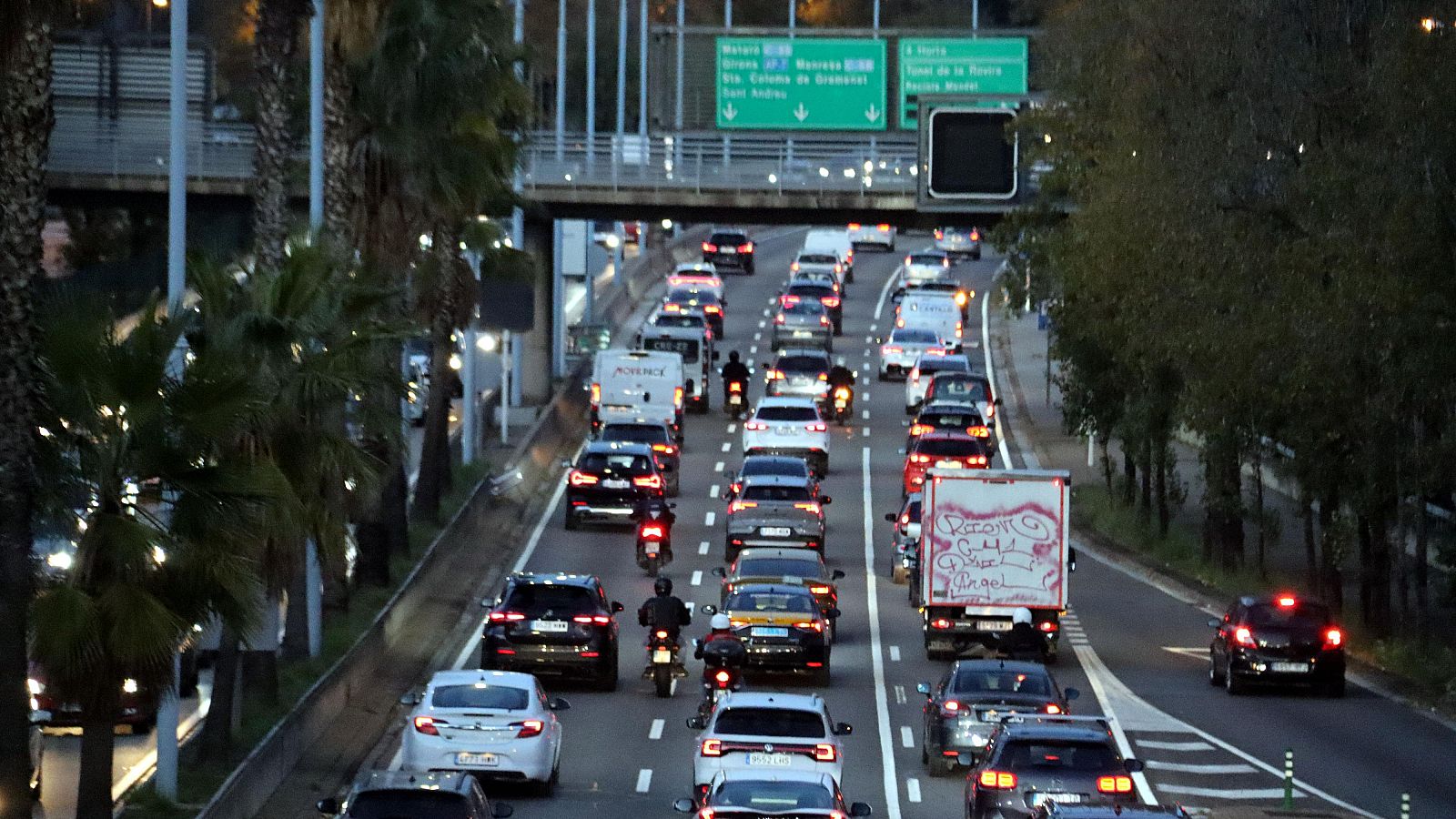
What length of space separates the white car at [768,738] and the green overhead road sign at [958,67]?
37542 mm

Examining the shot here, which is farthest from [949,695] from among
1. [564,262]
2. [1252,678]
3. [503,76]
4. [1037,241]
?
[564,262]

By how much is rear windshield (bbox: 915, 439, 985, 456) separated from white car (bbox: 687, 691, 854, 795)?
26.1m

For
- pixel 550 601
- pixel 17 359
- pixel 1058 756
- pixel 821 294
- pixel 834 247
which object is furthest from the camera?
pixel 834 247

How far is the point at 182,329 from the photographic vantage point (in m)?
20.8

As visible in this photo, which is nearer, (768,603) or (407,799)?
(407,799)

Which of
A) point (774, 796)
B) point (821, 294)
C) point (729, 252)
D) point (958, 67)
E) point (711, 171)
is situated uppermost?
point (958, 67)

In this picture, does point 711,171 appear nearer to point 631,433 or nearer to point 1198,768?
point 631,433

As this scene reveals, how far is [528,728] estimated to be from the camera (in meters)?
24.9

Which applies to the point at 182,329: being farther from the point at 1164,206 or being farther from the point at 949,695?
the point at 1164,206

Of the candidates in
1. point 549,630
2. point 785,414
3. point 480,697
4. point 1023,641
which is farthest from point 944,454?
point 480,697

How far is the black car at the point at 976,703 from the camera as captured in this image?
1045 inches

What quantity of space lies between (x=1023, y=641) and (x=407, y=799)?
15.8 meters

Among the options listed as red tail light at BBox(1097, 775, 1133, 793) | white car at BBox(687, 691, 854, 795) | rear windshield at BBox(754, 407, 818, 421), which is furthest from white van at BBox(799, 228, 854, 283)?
red tail light at BBox(1097, 775, 1133, 793)

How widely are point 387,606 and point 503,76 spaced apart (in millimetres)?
10503
